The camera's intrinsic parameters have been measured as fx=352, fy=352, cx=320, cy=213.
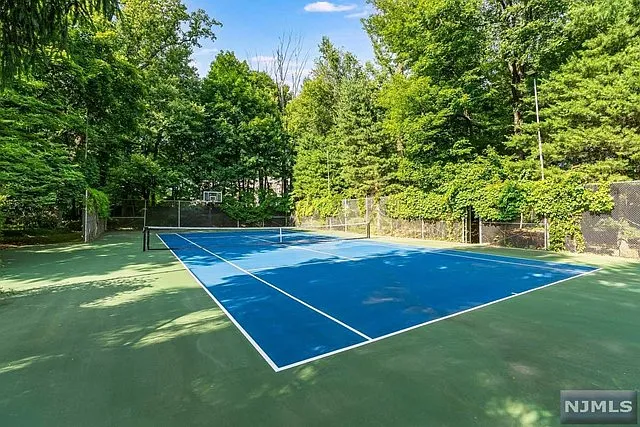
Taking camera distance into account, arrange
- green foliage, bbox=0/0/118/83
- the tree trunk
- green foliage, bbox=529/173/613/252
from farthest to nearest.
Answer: the tree trunk
green foliage, bbox=529/173/613/252
green foliage, bbox=0/0/118/83

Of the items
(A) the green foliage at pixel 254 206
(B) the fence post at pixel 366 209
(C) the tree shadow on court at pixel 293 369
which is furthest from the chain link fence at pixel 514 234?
(A) the green foliage at pixel 254 206

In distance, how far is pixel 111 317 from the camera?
15.9 feet

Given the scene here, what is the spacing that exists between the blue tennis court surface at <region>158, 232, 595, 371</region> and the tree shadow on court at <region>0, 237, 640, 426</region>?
0.30 m

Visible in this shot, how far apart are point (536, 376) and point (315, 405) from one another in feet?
6.43

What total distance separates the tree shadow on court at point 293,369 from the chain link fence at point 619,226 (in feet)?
20.0

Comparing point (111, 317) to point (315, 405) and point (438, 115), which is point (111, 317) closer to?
point (315, 405)

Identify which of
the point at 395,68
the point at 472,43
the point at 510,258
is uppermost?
the point at 395,68

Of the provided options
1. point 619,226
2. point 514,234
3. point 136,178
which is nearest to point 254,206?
point 136,178

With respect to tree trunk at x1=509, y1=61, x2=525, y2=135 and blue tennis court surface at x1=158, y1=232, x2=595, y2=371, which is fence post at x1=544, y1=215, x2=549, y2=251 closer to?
blue tennis court surface at x1=158, y1=232, x2=595, y2=371

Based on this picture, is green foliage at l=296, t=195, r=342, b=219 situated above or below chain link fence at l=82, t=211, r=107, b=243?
above

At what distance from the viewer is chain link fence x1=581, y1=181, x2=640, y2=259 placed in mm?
10047

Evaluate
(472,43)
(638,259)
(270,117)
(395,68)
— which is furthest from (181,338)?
(270,117)

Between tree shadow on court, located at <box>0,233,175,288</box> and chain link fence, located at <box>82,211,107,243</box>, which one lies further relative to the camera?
chain link fence, located at <box>82,211,107,243</box>

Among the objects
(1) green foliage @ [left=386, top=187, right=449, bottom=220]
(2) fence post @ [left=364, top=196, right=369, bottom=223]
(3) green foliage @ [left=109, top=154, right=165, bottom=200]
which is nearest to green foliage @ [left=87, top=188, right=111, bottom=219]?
(3) green foliage @ [left=109, top=154, right=165, bottom=200]
